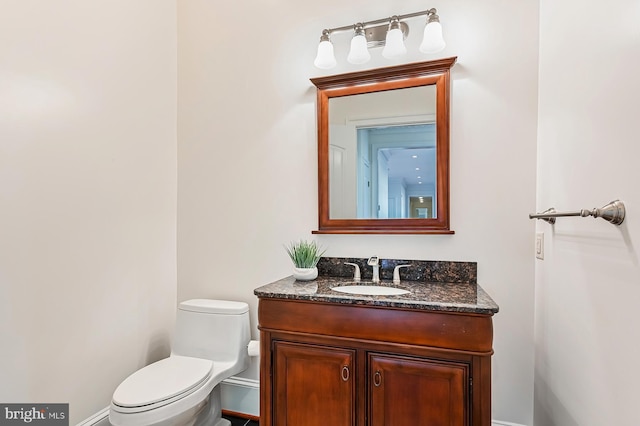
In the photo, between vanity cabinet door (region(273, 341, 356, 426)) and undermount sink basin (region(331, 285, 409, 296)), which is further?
undermount sink basin (region(331, 285, 409, 296))

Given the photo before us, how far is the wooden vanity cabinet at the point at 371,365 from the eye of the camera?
1257mm

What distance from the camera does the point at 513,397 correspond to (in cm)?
167

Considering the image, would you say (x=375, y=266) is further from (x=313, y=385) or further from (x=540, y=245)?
(x=540, y=245)

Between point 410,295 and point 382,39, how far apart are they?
4.61ft

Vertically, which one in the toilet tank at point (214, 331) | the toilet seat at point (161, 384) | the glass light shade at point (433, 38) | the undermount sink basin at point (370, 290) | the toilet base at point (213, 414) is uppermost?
the glass light shade at point (433, 38)

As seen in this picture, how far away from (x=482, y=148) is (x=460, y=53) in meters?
0.52

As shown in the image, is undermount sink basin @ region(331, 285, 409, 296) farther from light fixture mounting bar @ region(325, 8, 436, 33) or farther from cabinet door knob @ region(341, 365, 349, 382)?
light fixture mounting bar @ region(325, 8, 436, 33)

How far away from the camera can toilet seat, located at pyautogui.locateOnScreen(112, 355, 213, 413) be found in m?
1.42

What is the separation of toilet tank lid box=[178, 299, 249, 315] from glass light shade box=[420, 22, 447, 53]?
5.79 ft

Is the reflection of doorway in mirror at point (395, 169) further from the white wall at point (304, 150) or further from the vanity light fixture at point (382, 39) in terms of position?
the vanity light fixture at point (382, 39)

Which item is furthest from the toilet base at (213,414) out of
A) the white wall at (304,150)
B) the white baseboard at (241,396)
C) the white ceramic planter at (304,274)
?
the white ceramic planter at (304,274)

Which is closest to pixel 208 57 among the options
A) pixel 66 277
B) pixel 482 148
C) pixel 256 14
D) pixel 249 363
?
pixel 256 14

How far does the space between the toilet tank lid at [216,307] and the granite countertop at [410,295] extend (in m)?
0.38

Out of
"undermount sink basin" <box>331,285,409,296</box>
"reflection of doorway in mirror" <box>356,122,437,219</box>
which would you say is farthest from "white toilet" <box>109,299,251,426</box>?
"reflection of doorway in mirror" <box>356,122,437,219</box>
